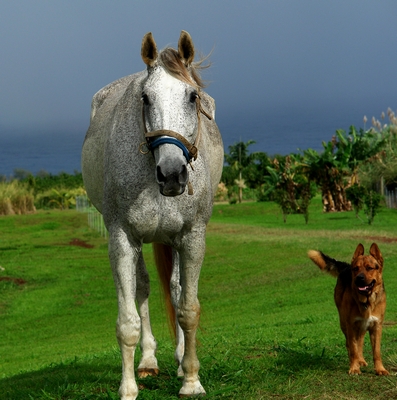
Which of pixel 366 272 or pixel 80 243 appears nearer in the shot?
pixel 366 272

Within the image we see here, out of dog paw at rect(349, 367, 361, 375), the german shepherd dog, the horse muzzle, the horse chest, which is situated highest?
the horse muzzle

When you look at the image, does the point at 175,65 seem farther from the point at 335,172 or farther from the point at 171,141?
the point at 335,172

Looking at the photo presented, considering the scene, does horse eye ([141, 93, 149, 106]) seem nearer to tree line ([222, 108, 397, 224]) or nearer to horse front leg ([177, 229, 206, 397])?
horse front leg ([177, 229, 206, 397])

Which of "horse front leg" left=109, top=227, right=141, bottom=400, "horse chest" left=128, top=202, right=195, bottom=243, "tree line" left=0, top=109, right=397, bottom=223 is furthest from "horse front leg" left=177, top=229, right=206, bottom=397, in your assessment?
"tree line" left=0, top=109, right=397, bottom=223

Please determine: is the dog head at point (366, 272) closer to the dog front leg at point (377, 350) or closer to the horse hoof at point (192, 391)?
the dog front leg at point (377, 350)

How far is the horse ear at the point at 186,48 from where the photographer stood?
480cm

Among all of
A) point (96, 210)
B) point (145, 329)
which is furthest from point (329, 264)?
point (96, 210)

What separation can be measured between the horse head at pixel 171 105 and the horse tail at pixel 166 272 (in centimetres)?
174

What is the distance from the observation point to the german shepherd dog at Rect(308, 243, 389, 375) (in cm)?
559

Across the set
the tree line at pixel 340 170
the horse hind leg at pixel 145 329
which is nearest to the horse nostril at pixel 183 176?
the horse hind leg at pixel 145 329

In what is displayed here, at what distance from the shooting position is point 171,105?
4.64m

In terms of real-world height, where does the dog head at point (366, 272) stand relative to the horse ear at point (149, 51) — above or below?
below

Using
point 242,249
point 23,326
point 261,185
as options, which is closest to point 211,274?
point 242,249

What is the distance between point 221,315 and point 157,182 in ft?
29.7
